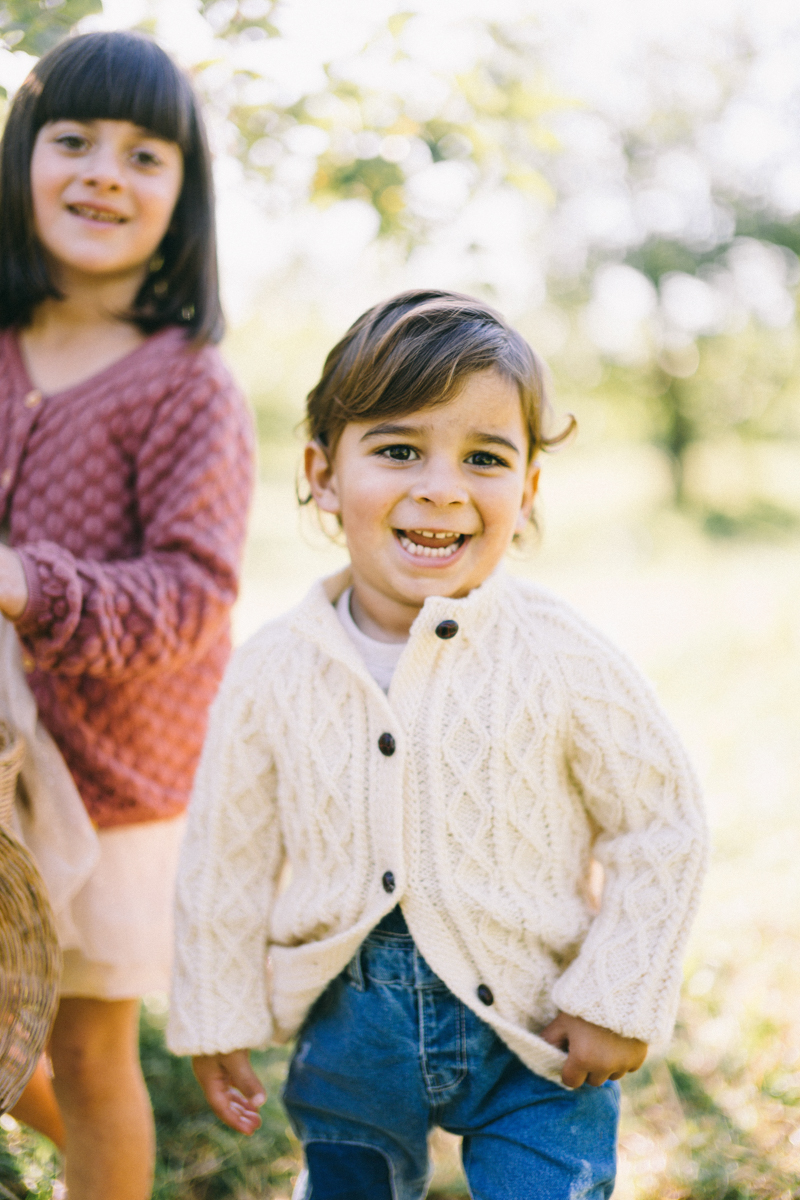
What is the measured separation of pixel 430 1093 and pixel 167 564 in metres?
0.87

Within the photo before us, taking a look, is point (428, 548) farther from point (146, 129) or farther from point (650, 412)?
point (650, 412)

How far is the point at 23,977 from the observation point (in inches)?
58.4

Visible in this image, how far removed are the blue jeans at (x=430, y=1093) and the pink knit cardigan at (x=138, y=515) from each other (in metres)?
0.54

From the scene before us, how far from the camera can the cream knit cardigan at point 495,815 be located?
1452 mm

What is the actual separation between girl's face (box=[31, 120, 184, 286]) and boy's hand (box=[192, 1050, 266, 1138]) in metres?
1.29

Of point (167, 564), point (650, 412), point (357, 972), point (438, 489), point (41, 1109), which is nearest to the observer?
point (438, 489)

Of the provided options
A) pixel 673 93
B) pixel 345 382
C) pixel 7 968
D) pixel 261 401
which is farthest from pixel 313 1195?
pixel 261 401

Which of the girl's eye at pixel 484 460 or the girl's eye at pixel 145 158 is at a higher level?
the girl's eye at pixel 145 158

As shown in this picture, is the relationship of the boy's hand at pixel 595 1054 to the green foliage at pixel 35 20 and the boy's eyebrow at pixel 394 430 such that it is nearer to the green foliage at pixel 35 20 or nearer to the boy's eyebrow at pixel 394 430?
the boy's eyebrow at pixel 394 430

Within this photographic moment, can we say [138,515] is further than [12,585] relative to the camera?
Yes

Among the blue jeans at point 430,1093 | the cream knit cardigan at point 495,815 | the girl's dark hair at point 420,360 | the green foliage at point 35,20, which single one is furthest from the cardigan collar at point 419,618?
the green foliage at point 35,20

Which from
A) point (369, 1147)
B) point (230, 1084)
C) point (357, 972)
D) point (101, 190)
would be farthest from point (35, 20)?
point (369, 1147)

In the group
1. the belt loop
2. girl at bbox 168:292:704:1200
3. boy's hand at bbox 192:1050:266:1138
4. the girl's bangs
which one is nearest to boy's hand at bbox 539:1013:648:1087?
girl at bbox 168:292:704:1200

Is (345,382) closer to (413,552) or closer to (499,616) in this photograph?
(413,552)
